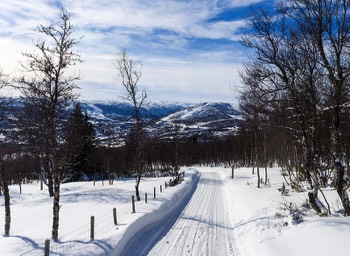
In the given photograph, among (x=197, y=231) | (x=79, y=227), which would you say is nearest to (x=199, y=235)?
(x=197, y=231)

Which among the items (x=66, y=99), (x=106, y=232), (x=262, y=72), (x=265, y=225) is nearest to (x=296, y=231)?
(x=265, y=225)

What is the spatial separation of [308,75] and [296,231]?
5586 millimetres

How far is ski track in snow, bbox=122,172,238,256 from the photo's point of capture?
39.7ft

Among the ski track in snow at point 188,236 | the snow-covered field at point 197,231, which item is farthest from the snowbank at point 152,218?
the ski track in snow at point 188,236

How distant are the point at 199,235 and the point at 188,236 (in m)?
0.49

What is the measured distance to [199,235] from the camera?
1413 cm

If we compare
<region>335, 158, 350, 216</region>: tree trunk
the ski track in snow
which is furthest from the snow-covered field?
<region>335, 158, 350, 216</region>: tree trunk

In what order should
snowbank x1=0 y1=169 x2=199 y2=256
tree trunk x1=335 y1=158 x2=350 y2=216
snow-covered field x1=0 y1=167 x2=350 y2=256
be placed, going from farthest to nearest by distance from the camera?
snowbank x1=0 y1=169 x2=199 y2=256, tree trunk x1=335 y1=158 x2=350 y2=216, snow-covered field x1=0 y1=167 x2=350 y2=256

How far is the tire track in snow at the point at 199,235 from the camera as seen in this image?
12062 millimetres

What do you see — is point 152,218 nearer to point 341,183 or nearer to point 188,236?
point 188,236

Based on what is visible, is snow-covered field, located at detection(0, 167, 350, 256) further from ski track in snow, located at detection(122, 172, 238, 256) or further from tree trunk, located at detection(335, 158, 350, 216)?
tree trunk, located at detection(335, 158, 350, 216)

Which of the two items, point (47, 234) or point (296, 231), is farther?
point (47, 234)

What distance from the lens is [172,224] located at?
16812mm

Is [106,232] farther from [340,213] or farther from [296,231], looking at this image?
[340,213]
